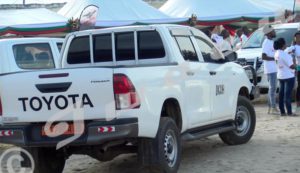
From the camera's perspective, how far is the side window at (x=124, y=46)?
26.5 feet

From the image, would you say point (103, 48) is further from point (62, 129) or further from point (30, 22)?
point (30, 22)

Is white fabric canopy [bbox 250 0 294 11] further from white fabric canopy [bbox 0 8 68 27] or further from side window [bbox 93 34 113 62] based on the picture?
side window [bbox 93 34 113 62]

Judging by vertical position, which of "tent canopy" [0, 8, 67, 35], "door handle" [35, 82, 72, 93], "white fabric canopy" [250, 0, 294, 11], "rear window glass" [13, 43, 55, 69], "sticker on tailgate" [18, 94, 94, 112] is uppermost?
"white fabric canopy" [250, 0, 294, 11]

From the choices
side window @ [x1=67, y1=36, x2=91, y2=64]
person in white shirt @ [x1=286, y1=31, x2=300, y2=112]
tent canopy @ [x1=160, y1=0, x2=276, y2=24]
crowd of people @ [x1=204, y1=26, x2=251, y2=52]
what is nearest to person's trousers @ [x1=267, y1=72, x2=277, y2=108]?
person in white shirt @ [x1=286, y1=31, x2=300, y2=112]

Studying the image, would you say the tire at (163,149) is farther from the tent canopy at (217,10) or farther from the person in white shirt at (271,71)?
the tent canopy at (217,10)

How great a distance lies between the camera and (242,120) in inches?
382

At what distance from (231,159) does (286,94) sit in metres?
4.74

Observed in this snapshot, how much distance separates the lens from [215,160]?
27.5 feet

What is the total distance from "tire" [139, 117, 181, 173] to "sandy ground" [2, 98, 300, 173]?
515mm

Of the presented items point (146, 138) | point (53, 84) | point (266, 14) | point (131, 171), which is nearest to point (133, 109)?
point (146, 138)

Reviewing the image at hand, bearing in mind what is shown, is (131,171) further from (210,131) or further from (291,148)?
(291,148)

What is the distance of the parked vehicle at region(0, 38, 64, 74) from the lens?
973 cm

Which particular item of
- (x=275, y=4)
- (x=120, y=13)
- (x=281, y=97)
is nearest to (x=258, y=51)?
(x=281, y=97)

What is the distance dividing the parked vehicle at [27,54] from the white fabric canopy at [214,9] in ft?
45.9
